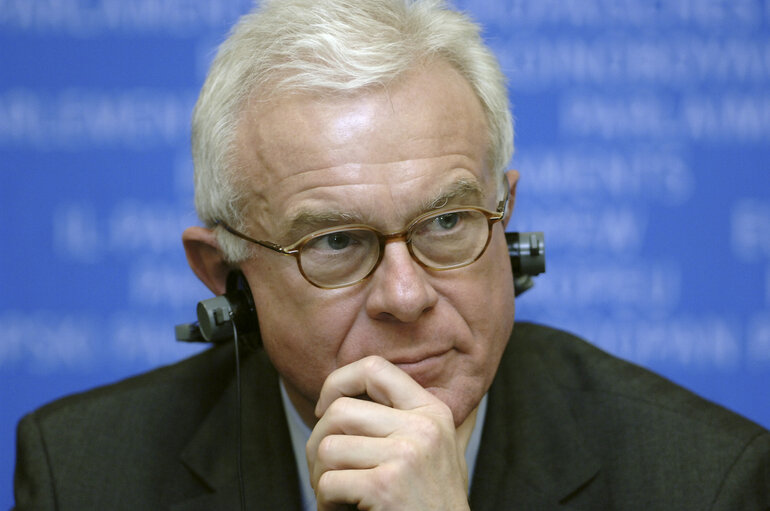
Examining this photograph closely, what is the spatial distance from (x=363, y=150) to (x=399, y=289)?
31cm

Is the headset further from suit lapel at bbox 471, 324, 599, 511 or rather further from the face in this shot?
suit lapel at bbox 471, 324, 599, 511

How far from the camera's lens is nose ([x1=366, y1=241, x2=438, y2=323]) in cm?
179

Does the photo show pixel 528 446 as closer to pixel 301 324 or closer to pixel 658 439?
pixel 658 439

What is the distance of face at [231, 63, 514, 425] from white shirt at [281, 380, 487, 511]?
349mm

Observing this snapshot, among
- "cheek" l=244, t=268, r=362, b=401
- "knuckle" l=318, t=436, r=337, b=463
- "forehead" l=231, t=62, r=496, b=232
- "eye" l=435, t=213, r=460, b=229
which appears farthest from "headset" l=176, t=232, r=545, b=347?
"knuckle" l=318, t=436, r=337, b=463

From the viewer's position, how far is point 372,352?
6.18 ft

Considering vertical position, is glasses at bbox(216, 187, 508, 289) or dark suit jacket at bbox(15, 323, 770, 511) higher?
glasses at bbox(216, 187, 508, 289)

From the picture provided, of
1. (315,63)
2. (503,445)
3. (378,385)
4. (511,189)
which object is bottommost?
(503,445)

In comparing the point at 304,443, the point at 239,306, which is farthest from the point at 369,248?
the point at 304,443

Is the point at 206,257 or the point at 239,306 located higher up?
the point at 206,257

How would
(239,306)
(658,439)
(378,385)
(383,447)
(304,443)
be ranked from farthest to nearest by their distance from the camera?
(304,443), (658,439), (239,306), (378,385), (383,447)

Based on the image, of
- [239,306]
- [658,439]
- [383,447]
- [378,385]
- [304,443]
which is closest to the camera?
[383,447]

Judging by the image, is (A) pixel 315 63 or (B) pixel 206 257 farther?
(B) pixel 206 257

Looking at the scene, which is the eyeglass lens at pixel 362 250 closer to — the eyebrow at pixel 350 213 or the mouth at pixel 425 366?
the eyebrow at pixel 350 213
